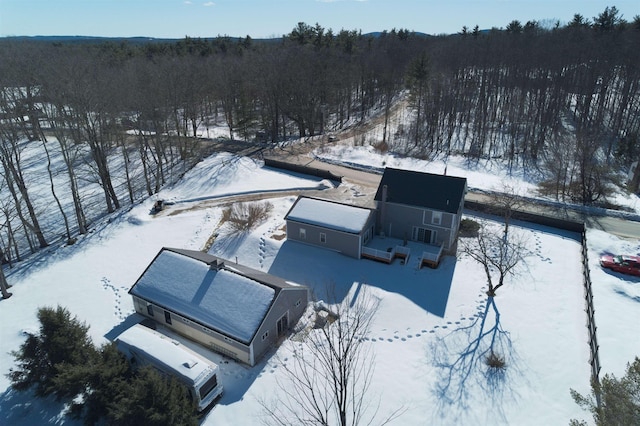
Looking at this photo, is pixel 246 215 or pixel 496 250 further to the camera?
pixel 246 215

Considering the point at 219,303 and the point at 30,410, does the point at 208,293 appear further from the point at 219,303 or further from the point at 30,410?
the point at 30,410

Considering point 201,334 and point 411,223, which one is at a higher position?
point 411,223

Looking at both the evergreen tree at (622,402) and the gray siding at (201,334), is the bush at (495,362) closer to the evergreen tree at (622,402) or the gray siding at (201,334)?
the evergreen tree at (622,402)

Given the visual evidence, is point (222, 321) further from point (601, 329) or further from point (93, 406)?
point (601, 329)

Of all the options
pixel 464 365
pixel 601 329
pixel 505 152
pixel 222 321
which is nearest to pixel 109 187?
pixel 222 321

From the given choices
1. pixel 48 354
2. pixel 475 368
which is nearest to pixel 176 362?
pixel 48 354

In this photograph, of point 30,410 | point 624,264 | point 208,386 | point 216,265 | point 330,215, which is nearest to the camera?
point 30,410
